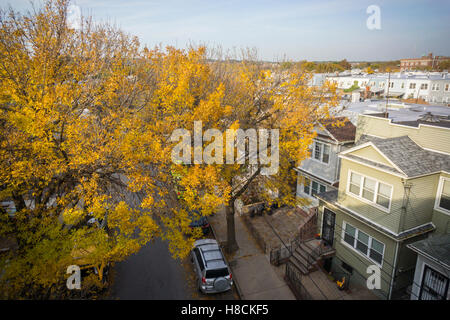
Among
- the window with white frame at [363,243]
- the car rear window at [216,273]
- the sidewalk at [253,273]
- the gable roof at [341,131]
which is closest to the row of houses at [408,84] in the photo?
the gable roof at [341,131]

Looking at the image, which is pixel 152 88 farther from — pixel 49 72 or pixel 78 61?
pixel 49 72

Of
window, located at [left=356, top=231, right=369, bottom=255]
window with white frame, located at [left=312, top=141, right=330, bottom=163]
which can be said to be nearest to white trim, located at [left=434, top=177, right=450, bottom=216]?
window, located at [left=356, top=231, right=369, bottom=255]

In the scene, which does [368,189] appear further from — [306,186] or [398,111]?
[398,111]

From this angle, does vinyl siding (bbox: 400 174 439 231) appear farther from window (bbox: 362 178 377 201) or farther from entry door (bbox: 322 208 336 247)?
entry door (bbox: 322 208 336 247)

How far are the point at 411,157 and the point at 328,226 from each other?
6.66 meters

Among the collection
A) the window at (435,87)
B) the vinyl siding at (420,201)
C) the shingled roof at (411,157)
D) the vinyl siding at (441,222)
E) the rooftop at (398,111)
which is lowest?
the vinyl siding at (441,222)

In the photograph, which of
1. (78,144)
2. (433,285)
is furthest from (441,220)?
(78,144)

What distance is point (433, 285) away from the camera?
11977 millimetres

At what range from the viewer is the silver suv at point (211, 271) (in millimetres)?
15109

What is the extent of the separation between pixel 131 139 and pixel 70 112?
285 cm

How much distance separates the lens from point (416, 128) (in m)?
14.1

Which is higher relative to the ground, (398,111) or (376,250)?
(398,111)

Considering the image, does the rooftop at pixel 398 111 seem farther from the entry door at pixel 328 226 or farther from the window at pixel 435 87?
the window at pixel 435 87

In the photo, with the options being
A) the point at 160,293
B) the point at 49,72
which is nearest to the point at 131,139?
the point at 49,72
